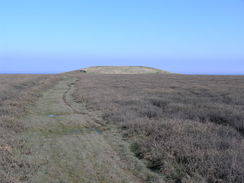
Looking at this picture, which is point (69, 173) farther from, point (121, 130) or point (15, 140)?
point (121, 130)

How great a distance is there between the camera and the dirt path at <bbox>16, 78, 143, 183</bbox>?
12.8 ft

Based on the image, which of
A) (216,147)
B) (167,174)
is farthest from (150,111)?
(167,174)

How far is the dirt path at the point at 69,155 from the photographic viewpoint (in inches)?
154

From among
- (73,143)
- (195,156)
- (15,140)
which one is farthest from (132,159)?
(15,140)

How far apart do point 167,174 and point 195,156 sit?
3.15 feet

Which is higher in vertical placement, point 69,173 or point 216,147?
point 216,147

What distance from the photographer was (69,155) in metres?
4.89

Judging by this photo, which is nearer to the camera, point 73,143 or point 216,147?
point 216,147

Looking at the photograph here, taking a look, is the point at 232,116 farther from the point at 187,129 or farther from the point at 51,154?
the point at 51,154

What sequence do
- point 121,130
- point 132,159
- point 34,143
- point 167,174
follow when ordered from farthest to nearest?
point 121,130
point 34,143
point 132,159
point 167,174

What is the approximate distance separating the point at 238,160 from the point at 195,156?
92cm

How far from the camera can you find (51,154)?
16.2 ft

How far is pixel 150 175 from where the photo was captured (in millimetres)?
4043

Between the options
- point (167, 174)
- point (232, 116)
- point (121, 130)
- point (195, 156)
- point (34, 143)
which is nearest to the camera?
point (167, 174)
